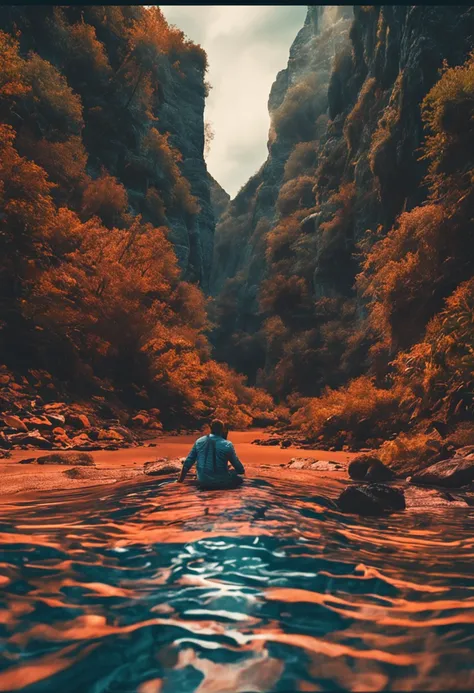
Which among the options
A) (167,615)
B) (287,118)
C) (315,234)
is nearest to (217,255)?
(287,118)

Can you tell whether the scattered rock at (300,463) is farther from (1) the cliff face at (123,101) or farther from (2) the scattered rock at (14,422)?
(1) the cliff face at (123,101)

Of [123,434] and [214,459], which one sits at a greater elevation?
[214,459]

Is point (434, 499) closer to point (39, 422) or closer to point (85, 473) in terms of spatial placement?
point (85, 473)

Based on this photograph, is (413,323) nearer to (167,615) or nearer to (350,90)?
(167,615)

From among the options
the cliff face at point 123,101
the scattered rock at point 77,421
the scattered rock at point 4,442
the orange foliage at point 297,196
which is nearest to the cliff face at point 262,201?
the orange foliage at point 297,196

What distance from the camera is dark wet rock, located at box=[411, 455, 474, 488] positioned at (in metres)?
8.56

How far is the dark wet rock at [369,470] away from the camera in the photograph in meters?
9.87

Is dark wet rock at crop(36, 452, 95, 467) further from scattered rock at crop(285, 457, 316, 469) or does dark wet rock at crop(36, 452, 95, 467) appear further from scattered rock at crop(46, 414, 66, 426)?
scattered rock at crop(285, 457, 316, 469)

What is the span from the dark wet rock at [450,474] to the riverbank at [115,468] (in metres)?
1.86

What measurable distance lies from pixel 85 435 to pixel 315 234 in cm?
3520

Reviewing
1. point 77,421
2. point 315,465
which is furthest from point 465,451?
point 77,421

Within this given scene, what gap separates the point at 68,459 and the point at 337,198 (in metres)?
32.2

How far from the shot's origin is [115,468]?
10281 mm

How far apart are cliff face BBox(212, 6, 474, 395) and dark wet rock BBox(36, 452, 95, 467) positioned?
11.8 m
